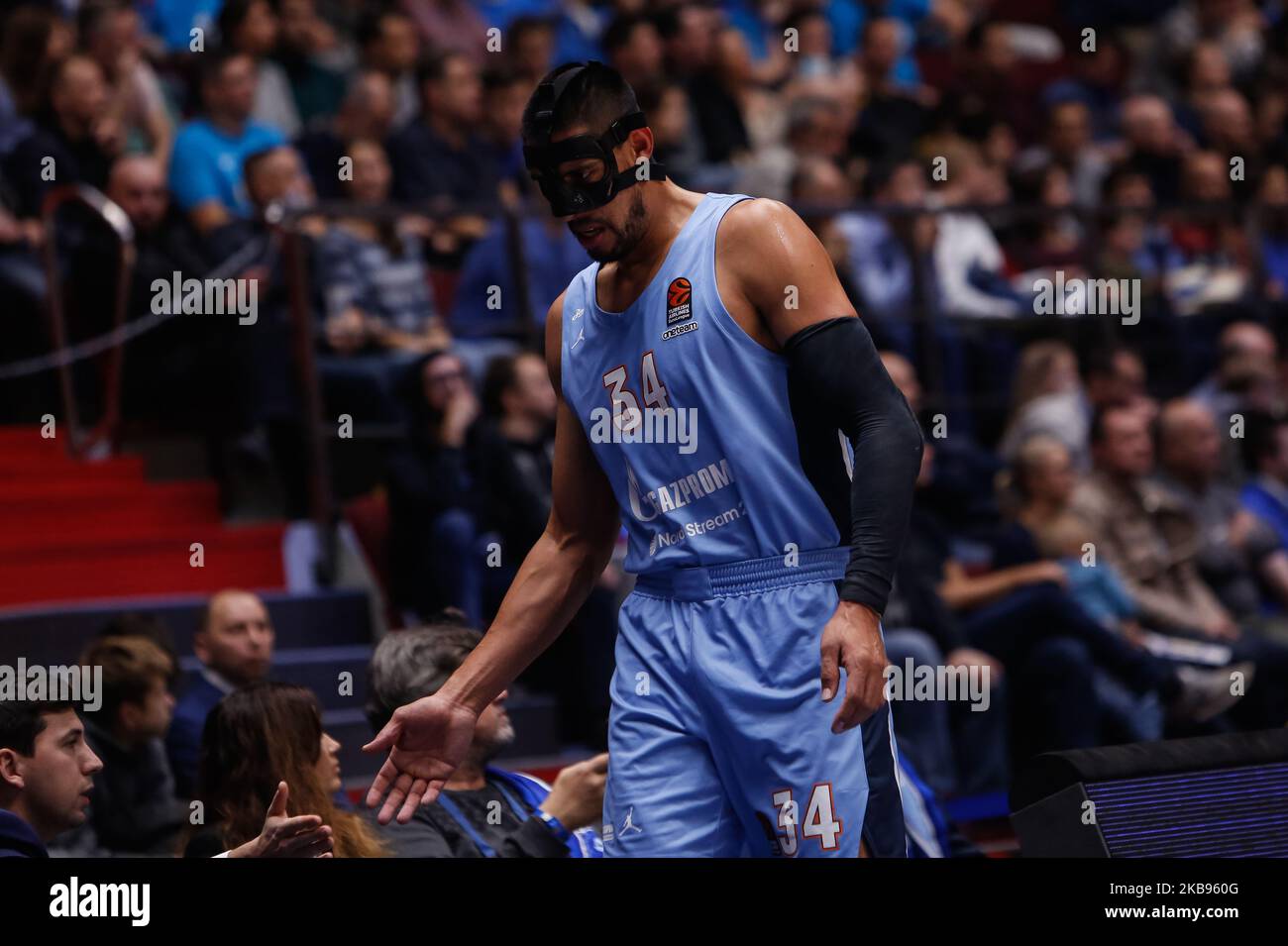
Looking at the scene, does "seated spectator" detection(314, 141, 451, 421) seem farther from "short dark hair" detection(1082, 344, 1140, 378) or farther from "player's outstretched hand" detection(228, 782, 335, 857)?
"player's outstretched hand" detection(228, 782, 335, 857)

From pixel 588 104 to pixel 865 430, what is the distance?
2.63ft

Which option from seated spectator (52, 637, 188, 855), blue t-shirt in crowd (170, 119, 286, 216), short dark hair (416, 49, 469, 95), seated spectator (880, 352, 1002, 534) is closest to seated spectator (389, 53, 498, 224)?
short dark hair (416, 49, 469, 95)

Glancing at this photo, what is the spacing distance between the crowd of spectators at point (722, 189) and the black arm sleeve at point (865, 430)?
9.82ft

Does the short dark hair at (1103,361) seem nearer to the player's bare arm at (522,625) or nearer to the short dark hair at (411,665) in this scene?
the short dark hair at (411,665)

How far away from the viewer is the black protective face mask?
3.66 meters

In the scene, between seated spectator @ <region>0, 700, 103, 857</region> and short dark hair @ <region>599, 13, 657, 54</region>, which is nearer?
seated spectator @ <region>0, 700, 103, 857</region>

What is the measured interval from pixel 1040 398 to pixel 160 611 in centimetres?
Answer: 421

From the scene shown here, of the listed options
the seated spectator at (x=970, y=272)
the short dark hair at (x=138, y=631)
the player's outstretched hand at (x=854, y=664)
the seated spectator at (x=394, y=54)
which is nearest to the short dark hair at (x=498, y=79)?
the seated spectator at (x=394, y=54)

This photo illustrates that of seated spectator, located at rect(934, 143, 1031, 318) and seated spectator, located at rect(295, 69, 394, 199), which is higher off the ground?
seated spectator, located at rect(295, 69, 394, 199)

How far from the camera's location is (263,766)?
14.1ft

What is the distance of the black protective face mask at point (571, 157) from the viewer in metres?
3.66

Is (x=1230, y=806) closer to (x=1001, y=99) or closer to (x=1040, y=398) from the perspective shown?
(x=1040, y=398)

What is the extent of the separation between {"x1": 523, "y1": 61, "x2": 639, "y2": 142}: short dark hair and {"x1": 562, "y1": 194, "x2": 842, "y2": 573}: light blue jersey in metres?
0.26

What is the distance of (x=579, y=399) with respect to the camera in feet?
12.7
